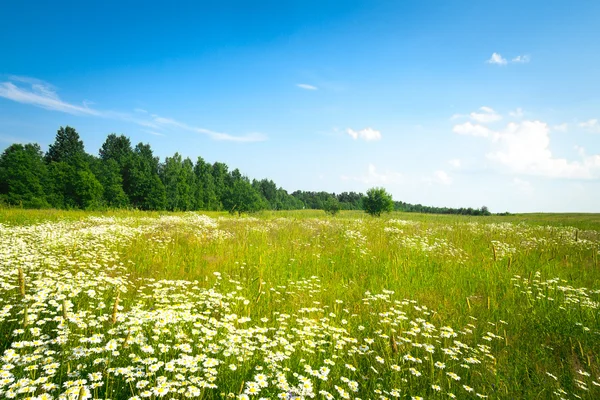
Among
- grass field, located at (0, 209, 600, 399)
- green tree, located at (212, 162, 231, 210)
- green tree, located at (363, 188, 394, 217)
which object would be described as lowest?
grass field, located at (0, 209, 600, 399)

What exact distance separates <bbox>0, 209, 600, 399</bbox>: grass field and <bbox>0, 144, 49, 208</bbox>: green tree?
1774 inches

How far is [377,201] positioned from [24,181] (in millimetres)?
54985

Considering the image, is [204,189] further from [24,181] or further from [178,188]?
[24,181]

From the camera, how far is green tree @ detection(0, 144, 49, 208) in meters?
41.7

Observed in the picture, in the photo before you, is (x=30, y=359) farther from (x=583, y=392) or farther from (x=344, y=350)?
(x=583, y=392)

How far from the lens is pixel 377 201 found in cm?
4384

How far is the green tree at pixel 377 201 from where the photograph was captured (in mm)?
43469

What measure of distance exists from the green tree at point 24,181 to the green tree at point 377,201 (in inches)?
1939

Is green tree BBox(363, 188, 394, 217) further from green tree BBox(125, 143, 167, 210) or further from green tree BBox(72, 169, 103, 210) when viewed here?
green tree BBox(72, 169, 103, 210)

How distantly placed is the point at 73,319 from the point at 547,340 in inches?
254

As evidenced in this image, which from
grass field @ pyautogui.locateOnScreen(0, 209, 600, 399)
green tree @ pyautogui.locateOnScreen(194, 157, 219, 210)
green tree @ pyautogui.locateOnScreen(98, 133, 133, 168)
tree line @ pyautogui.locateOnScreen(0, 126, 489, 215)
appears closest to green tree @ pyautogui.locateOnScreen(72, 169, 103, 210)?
tree line @ pyautogui.locateOnScreen(0, 126, 489, 215)

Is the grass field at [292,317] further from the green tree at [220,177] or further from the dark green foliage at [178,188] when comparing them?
the green tree at [220,177]

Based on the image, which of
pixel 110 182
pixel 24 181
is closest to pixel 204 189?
pixel 110 182

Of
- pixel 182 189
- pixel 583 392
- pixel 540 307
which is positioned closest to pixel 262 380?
pixel 583 392
